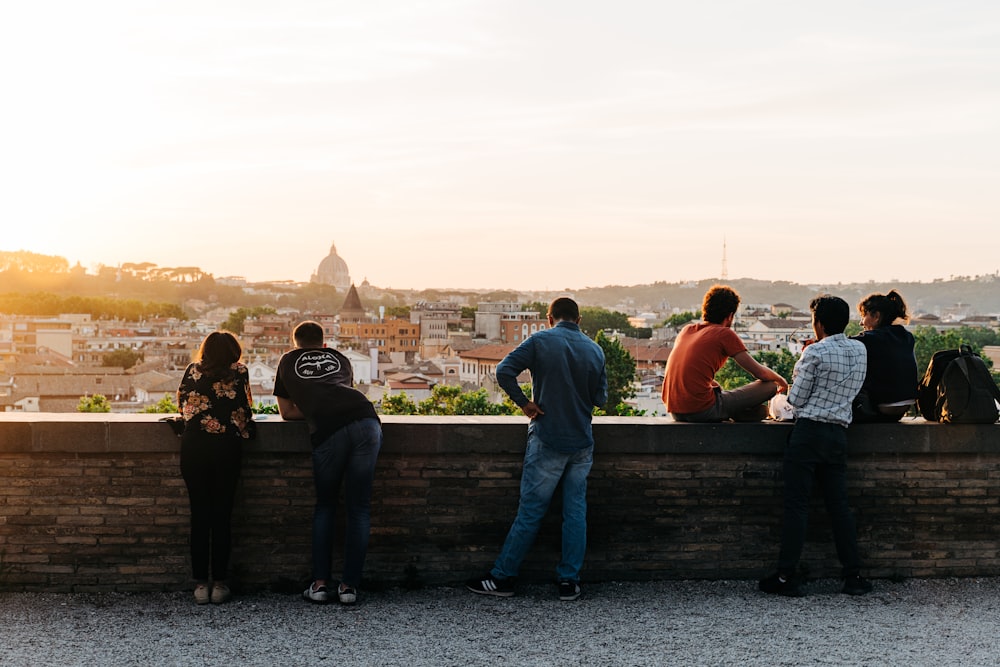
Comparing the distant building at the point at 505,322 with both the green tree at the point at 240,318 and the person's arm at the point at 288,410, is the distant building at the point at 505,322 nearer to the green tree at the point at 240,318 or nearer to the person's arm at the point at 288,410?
→ the green tree at the point at 240,318

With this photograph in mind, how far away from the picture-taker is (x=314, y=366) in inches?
203

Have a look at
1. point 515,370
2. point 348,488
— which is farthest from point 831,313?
point 348,488

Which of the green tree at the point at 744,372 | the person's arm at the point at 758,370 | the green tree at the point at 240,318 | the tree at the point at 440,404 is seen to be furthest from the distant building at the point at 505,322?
the person's arm at the point at 758,370

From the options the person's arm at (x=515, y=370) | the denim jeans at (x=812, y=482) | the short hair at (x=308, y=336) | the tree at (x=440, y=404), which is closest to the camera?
the person's arm at (x=515, y=370)

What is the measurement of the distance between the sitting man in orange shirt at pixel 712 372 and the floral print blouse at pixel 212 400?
2.27 m

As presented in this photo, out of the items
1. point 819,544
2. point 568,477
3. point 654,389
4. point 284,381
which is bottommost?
point 654,389

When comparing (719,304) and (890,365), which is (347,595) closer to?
(719,304)

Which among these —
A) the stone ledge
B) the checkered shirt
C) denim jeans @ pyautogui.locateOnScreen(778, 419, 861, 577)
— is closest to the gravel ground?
denim jeans @ pyautogui.locateOnScreen(778, 419, 861, 577)

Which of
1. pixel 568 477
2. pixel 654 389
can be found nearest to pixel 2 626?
pixel 568 477

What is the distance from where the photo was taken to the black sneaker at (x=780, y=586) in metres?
5.54

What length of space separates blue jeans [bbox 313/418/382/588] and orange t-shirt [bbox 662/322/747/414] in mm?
1639

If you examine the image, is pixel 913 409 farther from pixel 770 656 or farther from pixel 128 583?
pixel 128 583

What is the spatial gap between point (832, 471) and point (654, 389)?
8714 centimetres

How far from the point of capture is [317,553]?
17.3ft
